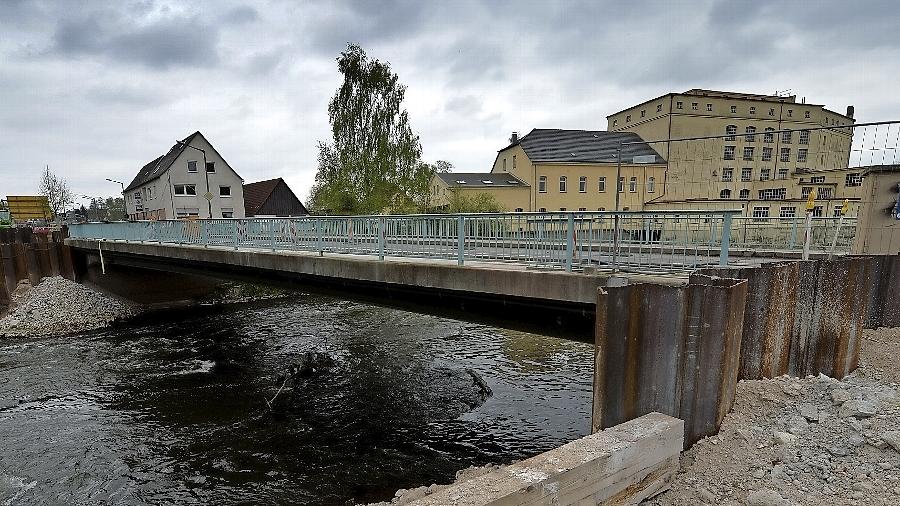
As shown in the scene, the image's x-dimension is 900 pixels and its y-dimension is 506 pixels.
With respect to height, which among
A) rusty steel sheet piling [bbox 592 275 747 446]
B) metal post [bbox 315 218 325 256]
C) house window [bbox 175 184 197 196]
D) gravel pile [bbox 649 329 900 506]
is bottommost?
gravel pile [bbox 649 329 900 506]

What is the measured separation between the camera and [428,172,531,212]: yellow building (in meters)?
38.9

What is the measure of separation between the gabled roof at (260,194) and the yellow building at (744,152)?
131 ft

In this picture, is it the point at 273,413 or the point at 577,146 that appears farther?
the point at 577,146

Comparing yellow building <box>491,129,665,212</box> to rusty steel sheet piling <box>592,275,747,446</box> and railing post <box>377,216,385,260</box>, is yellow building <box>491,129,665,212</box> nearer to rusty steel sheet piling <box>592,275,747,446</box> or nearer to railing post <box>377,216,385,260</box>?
railing post <box>377,216,385,260</box>

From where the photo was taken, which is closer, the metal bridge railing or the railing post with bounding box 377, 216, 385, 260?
the metal bridge railing

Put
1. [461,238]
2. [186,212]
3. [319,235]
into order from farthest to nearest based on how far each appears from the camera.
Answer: [186,212]
[319,235]
[461,238]

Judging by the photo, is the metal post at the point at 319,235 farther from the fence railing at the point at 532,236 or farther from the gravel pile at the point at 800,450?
the gravel pile at the point at 800,450

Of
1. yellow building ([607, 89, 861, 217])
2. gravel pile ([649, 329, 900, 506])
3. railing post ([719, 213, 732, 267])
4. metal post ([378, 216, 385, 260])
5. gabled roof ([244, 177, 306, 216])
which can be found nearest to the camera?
gravel pile ([649, 329, 900, 506])

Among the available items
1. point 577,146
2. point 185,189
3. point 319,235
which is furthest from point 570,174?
point 185,189

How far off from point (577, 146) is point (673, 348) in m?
41.5

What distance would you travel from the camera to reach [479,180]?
41188 mm

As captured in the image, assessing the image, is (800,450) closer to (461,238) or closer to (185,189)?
(461,238)

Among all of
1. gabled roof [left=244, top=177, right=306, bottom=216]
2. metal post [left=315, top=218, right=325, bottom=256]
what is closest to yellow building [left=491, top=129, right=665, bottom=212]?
gabled roof [left=244, top=177, right=306, bottom=216]

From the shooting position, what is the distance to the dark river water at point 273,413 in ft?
25.7
